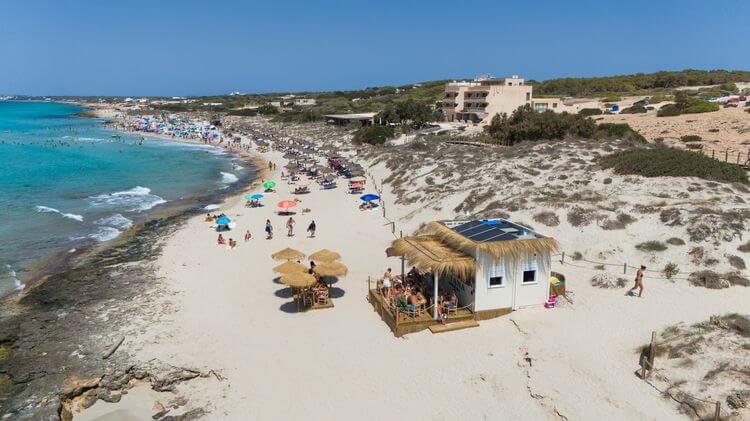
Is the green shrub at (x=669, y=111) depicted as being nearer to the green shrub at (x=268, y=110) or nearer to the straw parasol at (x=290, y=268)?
the straw parasol at (x=290, y=268)

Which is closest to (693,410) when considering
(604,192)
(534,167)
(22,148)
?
(604,192)

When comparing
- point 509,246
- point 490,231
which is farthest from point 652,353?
point 490,231

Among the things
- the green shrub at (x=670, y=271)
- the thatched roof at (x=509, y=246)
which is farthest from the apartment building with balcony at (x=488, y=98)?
the thatched roof at (x=509, y=246)

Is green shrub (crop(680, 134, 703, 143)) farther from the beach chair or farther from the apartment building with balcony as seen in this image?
the beach chair

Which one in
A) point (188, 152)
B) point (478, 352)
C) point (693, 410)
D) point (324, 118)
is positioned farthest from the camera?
point (324, 118)

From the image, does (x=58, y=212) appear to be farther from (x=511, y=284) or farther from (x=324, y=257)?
(x=511, y=284)

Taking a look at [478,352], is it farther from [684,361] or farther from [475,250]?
[684,361]
